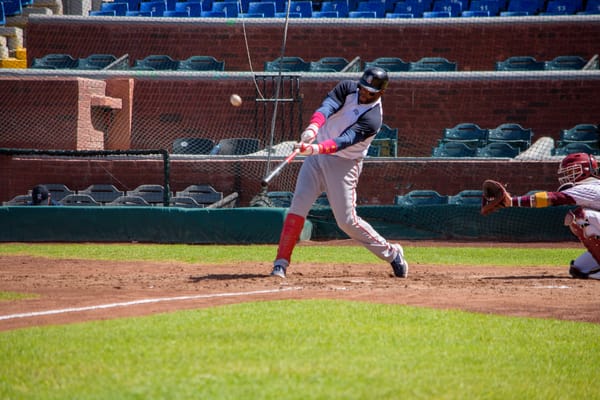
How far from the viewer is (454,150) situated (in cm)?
2102

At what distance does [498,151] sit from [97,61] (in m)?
11.5

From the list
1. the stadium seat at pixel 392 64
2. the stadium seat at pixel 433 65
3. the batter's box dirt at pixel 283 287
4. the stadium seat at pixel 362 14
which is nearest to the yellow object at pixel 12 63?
the stadium seat at pixel 362 14

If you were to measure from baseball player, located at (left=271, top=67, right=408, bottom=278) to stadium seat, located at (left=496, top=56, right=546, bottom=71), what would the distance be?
15322 millimetres

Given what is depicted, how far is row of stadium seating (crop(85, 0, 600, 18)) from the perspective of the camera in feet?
84.9

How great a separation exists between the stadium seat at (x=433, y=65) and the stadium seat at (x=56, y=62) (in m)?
9.51

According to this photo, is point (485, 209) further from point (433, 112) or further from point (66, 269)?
point (433, 112)

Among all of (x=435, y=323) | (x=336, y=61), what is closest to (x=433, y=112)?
(x=336, y=61)

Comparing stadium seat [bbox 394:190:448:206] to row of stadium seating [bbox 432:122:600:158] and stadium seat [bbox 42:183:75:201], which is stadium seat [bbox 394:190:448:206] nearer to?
row of stadium seating [bbox 432:122:600:158]

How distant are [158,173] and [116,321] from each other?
14681 millimetres

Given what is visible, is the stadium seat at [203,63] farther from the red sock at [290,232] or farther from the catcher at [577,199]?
the catcher at [577,199]

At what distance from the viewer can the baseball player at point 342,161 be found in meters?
9.39

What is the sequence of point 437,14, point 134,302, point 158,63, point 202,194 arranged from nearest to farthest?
1. point 134,302
2. point 202,194
3. point 158,63
4. point 437,14

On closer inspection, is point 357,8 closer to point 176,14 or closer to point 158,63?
point 176,14

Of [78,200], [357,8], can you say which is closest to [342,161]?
[78,200]
